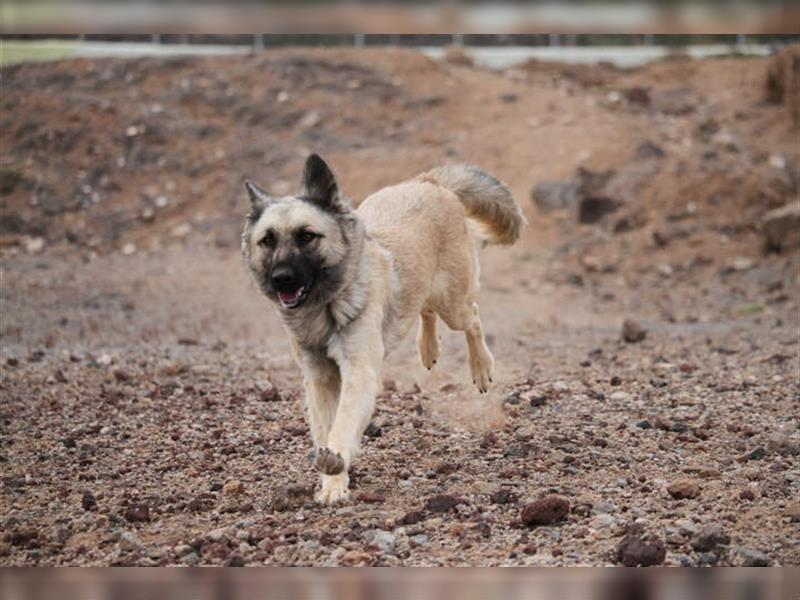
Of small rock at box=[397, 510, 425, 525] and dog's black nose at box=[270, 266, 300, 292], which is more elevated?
dog's black nose at box=[270, 266, 300, 292]

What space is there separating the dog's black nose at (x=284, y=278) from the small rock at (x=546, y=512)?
6.26 feet

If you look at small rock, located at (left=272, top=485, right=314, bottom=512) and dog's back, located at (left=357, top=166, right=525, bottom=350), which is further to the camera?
dog's back, located at (left=357, top=166, right=525, bottom=350)

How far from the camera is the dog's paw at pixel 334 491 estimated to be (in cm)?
720

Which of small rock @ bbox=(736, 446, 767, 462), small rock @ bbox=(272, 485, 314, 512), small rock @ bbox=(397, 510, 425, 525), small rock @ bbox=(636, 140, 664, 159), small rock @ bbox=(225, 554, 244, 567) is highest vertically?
small rock @ bbox=(225, 554, 244, 567)

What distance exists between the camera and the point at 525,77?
96.0ft

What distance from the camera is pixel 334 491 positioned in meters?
7.25

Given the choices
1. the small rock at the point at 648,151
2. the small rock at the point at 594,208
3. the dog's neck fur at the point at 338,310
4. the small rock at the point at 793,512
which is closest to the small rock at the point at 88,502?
the dog's neck fur at the point at 338,310

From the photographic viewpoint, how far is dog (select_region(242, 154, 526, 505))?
7.37 m

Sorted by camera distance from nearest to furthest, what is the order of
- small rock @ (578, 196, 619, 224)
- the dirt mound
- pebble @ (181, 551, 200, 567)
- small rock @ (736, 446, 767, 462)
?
pebble @ (181, 551, 200, 567), small rock @ (736, 446, 767, 462), small rock @ (578, 196, 619, 224), the dirt mound

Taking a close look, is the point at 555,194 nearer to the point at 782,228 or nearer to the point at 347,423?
the point at 782,228

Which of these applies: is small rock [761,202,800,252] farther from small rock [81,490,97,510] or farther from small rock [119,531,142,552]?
small rock [119,531,142,552]

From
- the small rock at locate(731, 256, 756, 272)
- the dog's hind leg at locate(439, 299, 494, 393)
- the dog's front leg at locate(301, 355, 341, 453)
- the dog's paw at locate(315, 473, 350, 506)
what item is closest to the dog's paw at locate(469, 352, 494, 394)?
the dog's hind leg at locate(439, 299, 494, 393)

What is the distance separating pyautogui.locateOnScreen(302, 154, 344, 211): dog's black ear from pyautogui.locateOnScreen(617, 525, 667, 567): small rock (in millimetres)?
3040

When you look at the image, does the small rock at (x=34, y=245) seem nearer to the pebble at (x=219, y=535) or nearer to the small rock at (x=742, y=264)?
the small rock at (x=742, y=264)
